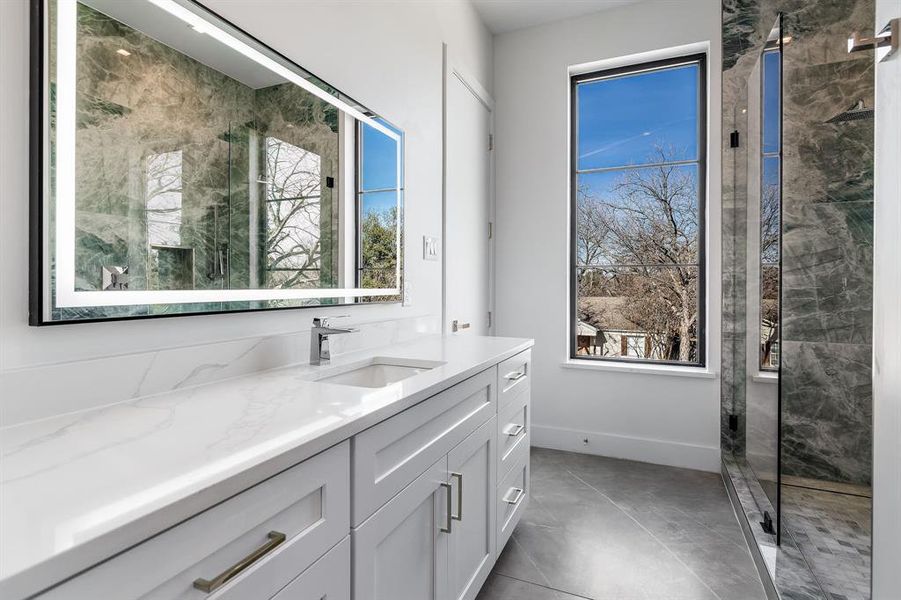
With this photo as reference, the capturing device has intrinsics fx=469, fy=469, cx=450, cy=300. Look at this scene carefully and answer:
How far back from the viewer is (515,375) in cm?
188

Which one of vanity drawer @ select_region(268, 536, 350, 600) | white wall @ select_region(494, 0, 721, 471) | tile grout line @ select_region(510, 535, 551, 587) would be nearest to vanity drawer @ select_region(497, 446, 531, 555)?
tile grout line @ select_region(510, 535, 551, 587)

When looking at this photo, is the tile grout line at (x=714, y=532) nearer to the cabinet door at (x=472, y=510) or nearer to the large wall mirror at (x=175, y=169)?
the cabinet door at (x=472, y=510)

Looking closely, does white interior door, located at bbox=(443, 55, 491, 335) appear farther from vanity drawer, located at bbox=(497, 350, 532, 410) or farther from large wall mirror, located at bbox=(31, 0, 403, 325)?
large wall mirror, located at bbox=(31, 0, 403, 325)

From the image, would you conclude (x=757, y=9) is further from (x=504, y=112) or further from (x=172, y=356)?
(x=172, y=356)

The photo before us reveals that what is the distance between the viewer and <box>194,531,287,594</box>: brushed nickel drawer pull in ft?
1.88

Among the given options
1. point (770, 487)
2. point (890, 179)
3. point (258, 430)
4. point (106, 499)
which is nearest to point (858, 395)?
point (770, 487)

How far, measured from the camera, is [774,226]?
1.94 metres

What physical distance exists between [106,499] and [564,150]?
10.1 feet

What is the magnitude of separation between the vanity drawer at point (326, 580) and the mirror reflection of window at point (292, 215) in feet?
2.62

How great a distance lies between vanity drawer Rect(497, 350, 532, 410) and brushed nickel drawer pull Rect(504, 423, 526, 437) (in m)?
0.10

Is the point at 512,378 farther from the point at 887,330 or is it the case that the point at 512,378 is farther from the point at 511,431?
the point at 887,330

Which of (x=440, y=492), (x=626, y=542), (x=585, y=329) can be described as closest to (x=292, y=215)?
(x=440, y=492)

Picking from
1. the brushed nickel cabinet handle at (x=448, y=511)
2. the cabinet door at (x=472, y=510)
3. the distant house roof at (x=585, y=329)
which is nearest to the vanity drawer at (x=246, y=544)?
the brushed nickel cabinet handle at (x=448, y=511)

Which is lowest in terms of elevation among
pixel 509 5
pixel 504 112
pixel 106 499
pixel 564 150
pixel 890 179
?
pixel 106 499
